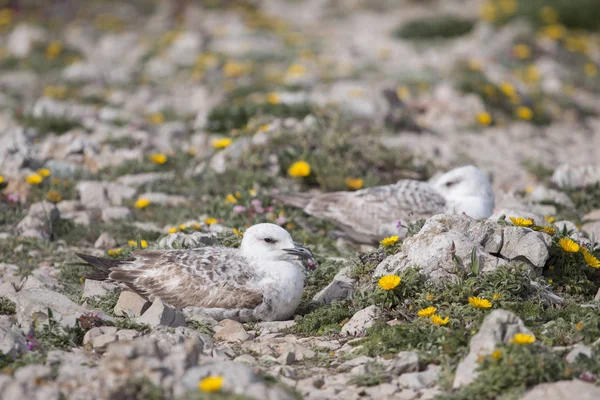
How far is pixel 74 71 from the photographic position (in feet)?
50.6

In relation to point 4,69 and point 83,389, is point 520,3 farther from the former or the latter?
point 83,389

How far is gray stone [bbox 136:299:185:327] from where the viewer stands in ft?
19.4

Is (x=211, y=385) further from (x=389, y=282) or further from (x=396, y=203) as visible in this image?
(x=396, y=203)

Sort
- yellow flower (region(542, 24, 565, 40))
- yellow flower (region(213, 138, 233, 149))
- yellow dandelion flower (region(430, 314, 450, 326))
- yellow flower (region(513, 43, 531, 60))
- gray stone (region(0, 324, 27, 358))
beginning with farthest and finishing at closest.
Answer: yellow flower (region(542, 24, 565, 40))
yellow flower (region(513, 43, 531, 60))
yellow flower (region(213, 138, 233, 149))
yellow dandelion flower (region(430, 314, 450, 326))
gray stone (region(0, 324, 27, 358))

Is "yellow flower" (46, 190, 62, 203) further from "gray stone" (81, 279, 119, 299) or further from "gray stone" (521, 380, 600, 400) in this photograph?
"gray stone" (521, 380, 600, 400)

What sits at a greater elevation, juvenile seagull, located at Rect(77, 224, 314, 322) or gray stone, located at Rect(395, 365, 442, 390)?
gray stone, located at Rect(395, 365, 442, 390)

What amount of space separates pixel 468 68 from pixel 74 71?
738 cm

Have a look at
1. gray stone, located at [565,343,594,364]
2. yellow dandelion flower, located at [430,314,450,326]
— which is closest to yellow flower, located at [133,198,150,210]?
yellow dandelion flower, located at [430,314,450,326]

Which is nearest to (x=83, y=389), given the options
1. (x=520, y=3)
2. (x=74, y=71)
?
(x=74, y=71)

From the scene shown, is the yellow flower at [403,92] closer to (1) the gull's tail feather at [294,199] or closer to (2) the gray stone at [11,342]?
(1) the gull's tail feather at [294,199]

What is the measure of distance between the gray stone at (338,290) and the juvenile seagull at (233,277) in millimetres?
318

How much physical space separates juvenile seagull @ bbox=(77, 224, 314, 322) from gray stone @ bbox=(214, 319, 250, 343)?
131 mm

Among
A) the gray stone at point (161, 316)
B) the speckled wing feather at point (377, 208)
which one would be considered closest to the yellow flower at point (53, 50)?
the speckled wing feather at point (377, 208)

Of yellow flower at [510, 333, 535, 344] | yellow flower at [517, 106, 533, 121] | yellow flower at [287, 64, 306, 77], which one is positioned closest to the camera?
yellow flower at [510, 333, 535, 344]
